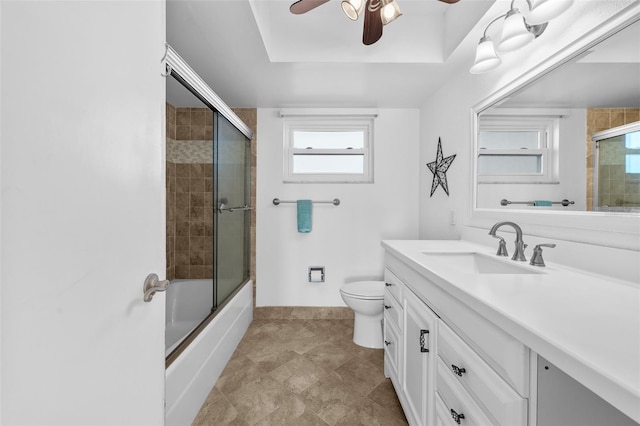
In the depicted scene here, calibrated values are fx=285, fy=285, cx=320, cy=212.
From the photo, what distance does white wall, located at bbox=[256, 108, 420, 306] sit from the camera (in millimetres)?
2752

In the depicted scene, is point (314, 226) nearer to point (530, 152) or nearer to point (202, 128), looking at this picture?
point (202, 128)

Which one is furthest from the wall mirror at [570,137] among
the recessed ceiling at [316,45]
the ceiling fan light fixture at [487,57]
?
the recessed ceiling at [316,45]

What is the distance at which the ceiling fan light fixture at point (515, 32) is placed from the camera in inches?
46.3

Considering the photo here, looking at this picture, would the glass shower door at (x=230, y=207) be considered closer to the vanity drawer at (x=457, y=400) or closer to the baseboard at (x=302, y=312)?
the baseboard at (x=302, y=312)

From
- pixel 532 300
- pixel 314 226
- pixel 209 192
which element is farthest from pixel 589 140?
pixel 209 192

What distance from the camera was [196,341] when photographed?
1515mm

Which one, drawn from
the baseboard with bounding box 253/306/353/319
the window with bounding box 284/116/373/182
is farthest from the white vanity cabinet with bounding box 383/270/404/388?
the window with bounding box 284/116/373/182

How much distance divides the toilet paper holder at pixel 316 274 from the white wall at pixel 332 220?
51mm

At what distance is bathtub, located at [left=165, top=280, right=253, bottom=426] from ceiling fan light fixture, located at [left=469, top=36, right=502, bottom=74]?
6.62 ft

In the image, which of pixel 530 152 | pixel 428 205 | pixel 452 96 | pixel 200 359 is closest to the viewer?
pixel 530 152
